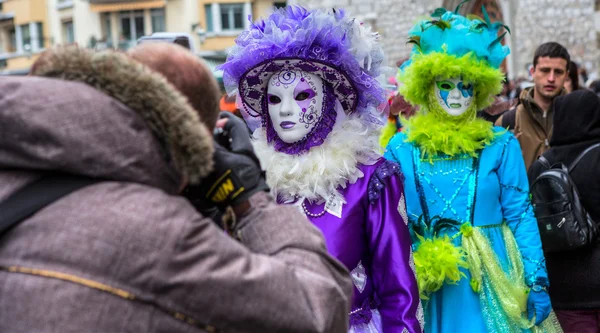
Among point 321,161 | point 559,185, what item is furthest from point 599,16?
point 321,161

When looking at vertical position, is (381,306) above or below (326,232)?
below

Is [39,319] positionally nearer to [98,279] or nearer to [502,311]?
[98,279]

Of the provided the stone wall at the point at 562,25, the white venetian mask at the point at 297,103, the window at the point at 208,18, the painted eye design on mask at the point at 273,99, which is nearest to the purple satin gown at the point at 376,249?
the white venetian mask at the point at 297,103

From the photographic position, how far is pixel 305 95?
316 cm

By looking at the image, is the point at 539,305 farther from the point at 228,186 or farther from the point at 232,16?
the point at 232,16

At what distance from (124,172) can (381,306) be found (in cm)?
180

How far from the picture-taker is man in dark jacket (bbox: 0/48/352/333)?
4.43 feet

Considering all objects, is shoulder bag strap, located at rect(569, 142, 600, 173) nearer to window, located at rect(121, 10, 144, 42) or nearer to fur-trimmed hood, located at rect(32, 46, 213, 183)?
fur-trimmed hood, located at rect(32, 46, 213, 183)

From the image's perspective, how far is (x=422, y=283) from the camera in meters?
3.53

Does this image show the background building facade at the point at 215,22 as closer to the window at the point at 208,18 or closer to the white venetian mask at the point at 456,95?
the window at the point at 208,18

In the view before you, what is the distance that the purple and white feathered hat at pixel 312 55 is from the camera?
3146mm

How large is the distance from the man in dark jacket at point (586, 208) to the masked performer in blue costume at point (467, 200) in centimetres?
45

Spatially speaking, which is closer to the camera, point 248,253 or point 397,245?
point 248,253

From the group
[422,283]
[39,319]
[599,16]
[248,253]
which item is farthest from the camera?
[599,16]
